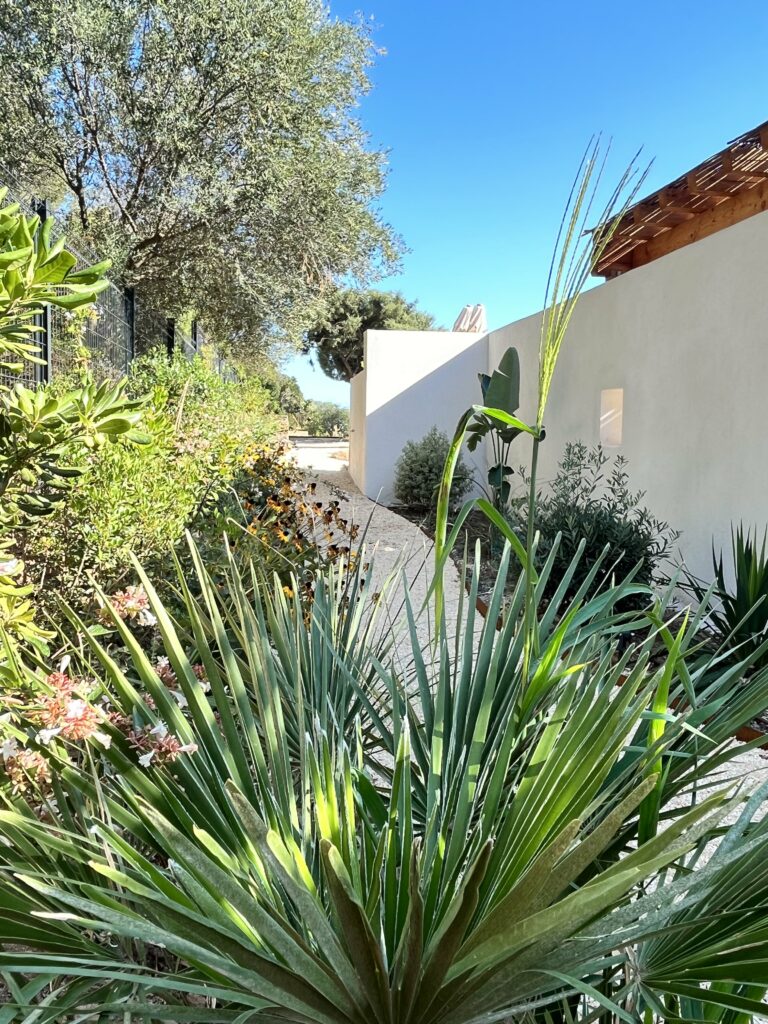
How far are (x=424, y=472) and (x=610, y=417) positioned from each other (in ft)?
11.9

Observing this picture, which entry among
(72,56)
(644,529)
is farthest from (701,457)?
(72,56)

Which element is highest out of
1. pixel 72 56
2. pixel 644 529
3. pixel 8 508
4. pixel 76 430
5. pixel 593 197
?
pixel 72 56

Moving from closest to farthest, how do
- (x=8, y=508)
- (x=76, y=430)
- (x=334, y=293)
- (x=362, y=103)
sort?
(x=76, y=430) → (x=8, y=508) → (x=362, y=103) → (x=334, y=293)

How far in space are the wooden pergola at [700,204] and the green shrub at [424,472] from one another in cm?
320

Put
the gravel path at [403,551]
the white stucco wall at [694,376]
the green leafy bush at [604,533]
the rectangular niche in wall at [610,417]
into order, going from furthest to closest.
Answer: the rectangular niche in wall at [610,417] < the green leafy bush at [604,533] < the white stucco wall at [694,376] < the gravel path at [403,551]

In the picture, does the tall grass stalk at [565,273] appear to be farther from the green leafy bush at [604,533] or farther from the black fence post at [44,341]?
the green leafy bush at [604,533]

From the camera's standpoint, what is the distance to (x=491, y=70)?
50.8ft

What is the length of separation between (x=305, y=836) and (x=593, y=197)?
1.01 m

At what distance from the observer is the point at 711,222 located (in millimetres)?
7695

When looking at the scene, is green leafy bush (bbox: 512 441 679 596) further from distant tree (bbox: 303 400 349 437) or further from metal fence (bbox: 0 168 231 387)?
distant tree (bbox: 303 400 349 437)

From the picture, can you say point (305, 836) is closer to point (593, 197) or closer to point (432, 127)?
point (593, 197)

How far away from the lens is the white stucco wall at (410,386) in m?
11.2

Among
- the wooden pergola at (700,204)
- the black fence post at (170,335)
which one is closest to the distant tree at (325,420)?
the black fence post at (170,335)

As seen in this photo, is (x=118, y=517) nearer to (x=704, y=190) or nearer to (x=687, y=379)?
(x=687, y=379)
